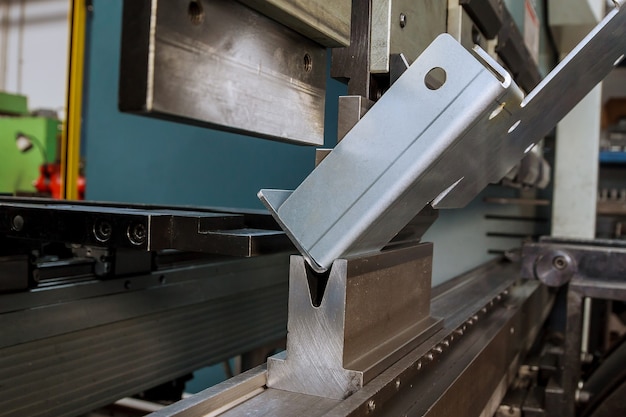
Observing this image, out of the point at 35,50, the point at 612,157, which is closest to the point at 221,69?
the point at 612,157

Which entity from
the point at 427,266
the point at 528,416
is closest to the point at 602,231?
the point at 528,416

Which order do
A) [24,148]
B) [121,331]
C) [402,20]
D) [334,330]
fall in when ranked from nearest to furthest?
[334,330], [402,20], [121,331], [24,148]

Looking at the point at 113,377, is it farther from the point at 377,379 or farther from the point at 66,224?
the point at 377,379

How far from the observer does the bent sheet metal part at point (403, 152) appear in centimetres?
49

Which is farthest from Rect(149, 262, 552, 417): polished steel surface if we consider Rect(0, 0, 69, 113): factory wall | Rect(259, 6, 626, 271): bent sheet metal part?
Rect(0, 0, 69, 113): factory wall

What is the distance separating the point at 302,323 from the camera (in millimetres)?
571

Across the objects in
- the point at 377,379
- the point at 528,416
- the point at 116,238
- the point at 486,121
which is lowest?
the point at 528,416

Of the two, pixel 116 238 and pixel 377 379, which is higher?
pixel 116 238

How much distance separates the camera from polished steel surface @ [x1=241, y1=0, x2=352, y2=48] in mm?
478

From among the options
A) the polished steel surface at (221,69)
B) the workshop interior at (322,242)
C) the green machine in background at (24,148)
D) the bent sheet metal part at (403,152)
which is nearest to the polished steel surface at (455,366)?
the workshop interior at (322,242)

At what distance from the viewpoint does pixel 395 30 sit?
2.11 feet

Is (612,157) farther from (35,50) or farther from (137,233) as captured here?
(35,50)

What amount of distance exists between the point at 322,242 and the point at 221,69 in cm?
18

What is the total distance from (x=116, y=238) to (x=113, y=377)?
1.15 ft
